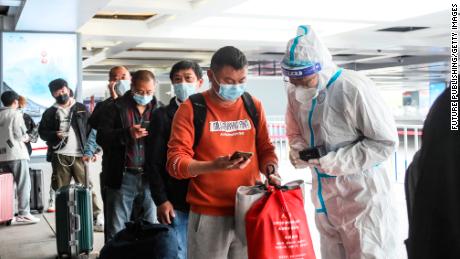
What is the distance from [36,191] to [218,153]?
519 centimetres

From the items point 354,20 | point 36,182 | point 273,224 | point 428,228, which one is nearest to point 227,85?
point 273,224

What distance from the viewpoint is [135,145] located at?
136 inches

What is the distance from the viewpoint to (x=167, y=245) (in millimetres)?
2449

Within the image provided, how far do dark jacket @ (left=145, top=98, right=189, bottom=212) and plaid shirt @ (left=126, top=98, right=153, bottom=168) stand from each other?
971 mm

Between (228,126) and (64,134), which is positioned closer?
(228,126)

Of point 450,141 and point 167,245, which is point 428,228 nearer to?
point 450,141

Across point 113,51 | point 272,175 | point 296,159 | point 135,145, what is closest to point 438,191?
point 272,175

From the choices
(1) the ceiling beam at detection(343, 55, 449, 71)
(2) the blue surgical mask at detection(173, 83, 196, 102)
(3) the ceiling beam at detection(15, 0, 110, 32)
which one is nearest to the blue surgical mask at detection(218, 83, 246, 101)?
(2) the blue surgical mask at detection(173, 83, 196, 102)

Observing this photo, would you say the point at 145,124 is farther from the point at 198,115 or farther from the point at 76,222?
the point at 198,115

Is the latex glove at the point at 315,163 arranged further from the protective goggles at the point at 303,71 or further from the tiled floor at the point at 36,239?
the tiled floor at the point at 36,239

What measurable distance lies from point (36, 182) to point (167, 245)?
4645 millimetres

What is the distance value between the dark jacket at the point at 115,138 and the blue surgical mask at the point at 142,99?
6cm

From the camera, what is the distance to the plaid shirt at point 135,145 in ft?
11.4

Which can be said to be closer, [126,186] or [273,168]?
[273,168]
